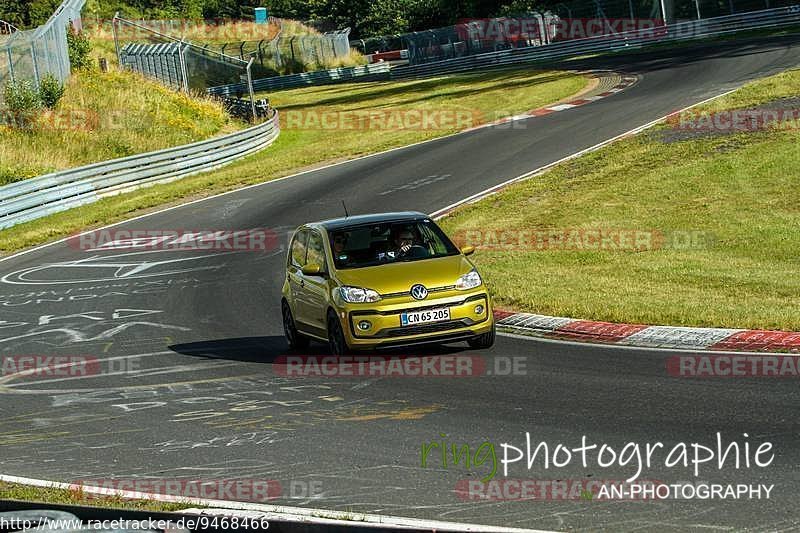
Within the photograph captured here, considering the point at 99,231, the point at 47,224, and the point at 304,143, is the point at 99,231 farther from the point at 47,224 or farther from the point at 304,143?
the point at 304,143

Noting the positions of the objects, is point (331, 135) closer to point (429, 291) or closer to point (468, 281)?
point (468, 281)

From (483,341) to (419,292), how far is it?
1001mm

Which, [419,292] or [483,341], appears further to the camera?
[483,341]

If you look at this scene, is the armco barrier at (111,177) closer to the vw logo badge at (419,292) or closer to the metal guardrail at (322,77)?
the vw logo badge at (419,292)

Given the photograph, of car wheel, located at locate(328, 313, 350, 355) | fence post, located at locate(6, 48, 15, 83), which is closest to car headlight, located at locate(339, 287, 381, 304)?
car wheel, located at locate(328, 313, 350, 355)

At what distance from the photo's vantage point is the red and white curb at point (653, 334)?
12.4 meters

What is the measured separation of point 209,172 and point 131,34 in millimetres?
22020

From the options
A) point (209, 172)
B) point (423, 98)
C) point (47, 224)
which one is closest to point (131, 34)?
point (423, 98)

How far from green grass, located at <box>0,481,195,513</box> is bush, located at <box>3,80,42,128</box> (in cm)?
3202

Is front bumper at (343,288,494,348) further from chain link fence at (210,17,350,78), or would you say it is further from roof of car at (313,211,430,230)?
chain link fence at (210,17,350,78)

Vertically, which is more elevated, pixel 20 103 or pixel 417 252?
pixel 20 103

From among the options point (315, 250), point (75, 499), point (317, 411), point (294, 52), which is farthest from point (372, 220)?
point (294, 52)

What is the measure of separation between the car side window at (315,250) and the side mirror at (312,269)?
2.6 inches

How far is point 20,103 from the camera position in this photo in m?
39.1
